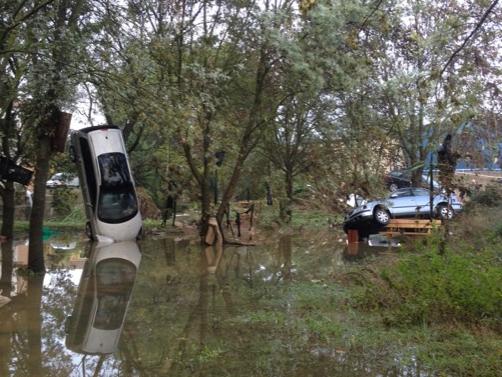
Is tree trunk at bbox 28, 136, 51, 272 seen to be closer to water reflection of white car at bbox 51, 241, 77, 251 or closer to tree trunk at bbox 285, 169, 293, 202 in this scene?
water reflection of white car at bbox 51, 241, 77, 251

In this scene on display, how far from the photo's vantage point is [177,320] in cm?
855

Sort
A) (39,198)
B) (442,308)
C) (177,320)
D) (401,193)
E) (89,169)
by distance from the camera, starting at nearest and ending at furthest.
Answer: (442,308) → (177,320) → (39,198) → (89,169) → (401,193)

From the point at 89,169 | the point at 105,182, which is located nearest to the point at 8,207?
the point at 89,169

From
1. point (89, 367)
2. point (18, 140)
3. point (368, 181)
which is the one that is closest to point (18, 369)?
point (89, 367)

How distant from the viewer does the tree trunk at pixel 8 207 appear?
58.4 ft

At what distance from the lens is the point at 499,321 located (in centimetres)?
701

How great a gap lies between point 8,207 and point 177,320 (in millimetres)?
11371

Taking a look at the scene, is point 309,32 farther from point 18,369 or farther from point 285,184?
point 18,369

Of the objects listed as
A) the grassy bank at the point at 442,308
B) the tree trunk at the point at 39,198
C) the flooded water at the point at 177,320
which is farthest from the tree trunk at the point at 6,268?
the grassy bank at the point at 442,308

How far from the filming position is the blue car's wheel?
2071 cm

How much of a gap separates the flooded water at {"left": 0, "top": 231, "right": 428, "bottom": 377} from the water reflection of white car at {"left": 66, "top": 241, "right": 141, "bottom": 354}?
20 mm

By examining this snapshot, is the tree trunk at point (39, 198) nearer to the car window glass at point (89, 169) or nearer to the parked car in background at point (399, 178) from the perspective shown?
the car window glass at point (89, 169)

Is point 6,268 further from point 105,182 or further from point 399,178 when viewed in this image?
point 399,178

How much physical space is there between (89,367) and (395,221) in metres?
13.9
